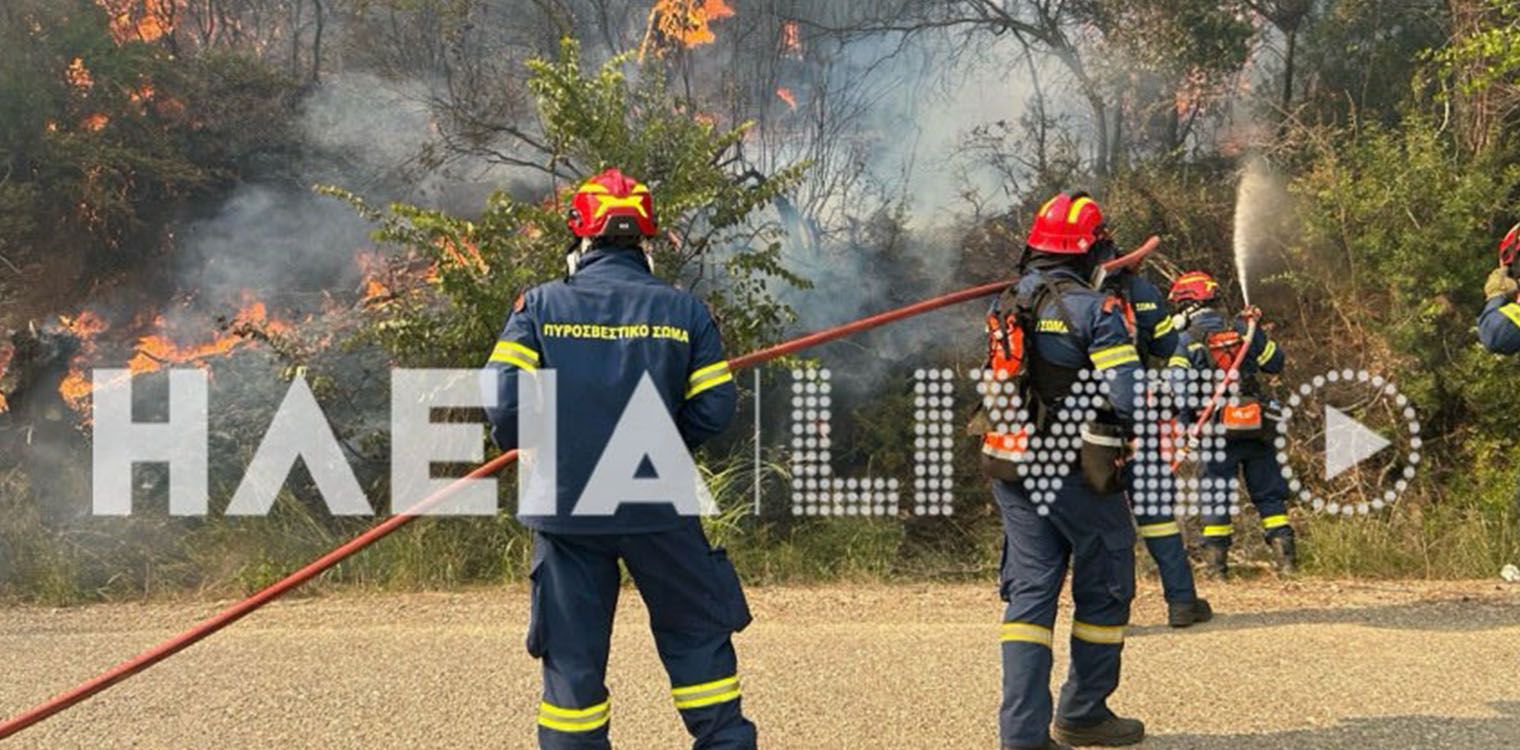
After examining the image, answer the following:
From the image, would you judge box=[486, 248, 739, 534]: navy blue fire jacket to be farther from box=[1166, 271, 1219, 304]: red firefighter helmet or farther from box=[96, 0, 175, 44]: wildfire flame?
box=[96, 0, 175, 44]: wildfire flame

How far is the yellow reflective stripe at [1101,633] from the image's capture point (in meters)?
4.20

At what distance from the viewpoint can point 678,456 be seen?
361 cm

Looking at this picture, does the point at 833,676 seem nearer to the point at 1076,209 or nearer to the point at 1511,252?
the point at 1076,209

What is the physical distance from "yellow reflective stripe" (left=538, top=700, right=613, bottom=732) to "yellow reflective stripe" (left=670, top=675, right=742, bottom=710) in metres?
0.23

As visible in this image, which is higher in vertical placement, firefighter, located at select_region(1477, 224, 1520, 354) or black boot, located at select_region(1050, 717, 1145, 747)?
firefighter, located at select_region(1477, 224, 1520, 354)

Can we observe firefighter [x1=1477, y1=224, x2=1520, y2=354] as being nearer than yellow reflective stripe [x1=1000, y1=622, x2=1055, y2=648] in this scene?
No

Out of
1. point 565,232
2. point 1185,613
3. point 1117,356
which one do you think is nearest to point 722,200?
point 565,232

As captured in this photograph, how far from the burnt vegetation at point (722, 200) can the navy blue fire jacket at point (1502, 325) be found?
3.48m

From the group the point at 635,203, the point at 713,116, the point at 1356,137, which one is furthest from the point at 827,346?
the point at 635,203

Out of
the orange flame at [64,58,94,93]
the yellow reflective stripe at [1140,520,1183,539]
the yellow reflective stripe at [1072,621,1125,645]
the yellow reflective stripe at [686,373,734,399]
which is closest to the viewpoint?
the yellow reflective stripe at [686,373,734,399]

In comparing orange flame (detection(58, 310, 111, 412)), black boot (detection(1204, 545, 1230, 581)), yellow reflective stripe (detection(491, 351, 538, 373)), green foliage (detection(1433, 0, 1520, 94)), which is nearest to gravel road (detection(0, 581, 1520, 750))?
black boot (detection(1204, 545, 1230, 581))

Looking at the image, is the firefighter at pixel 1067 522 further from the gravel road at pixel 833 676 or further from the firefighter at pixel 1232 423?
the firefighter at pixel 1232 423

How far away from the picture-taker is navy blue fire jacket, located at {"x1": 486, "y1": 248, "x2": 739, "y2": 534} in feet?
11.4

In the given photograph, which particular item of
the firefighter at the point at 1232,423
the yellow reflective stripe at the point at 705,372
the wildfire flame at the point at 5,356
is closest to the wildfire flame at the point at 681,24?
the wildfire flame at the point at 5,356
